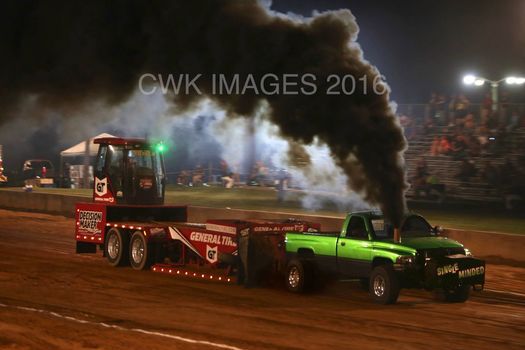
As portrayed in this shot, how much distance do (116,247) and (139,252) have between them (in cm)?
81

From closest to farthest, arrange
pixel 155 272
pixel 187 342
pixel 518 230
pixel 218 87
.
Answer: pixel 187 342 → pixel 155 272 → pixel 218 87 → pixel 518 230

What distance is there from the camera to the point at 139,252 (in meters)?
16.3

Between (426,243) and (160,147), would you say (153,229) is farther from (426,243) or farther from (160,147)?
(426,243)

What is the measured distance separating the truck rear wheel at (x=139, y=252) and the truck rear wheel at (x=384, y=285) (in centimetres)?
552

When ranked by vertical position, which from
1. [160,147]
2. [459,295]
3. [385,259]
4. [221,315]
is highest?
[160,147]

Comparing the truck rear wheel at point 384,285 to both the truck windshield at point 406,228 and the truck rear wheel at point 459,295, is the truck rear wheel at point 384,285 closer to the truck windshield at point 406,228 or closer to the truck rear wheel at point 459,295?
the truck windshield at point 406,228

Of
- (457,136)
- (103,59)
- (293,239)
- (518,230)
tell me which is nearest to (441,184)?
(457,136)

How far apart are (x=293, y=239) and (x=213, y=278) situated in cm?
180

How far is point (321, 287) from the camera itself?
13.4 m

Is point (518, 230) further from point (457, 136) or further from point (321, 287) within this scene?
point (321, 287)

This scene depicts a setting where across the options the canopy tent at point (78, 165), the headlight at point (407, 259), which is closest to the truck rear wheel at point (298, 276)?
the headlight at point (407, 259)

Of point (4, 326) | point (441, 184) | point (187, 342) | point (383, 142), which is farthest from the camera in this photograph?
point (441, 184)

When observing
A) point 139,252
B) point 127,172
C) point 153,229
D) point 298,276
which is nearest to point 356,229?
point 298,276

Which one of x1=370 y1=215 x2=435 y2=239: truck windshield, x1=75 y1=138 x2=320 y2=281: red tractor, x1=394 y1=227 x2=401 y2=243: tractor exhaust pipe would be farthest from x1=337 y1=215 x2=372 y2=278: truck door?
x1=75 y1=138 x2=320 y2=281: red tractor
